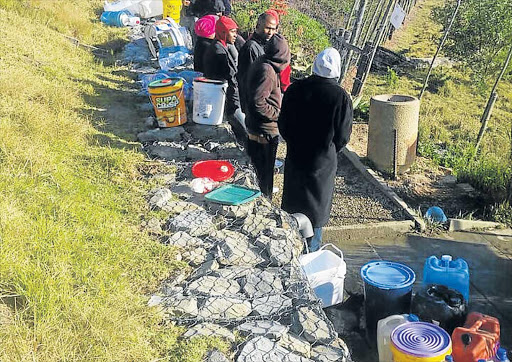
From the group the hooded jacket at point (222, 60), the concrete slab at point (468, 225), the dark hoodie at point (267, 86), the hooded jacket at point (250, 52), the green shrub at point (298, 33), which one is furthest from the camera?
the green shrub at point (298, 33)

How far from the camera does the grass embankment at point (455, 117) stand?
6887 mm

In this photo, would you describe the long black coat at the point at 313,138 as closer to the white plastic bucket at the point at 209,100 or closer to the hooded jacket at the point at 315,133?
the hooded jacket at the point at 315,133

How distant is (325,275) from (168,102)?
3215 mm

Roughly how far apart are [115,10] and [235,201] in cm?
1103

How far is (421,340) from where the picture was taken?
316cm

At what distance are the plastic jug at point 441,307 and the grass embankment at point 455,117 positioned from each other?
3080 mm

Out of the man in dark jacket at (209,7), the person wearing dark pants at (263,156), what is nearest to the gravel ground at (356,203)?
the person wearing dark pants at (263,156)

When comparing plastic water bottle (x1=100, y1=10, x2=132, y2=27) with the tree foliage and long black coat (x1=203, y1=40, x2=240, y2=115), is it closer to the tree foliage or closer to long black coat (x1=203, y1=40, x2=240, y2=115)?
long black coat (x1=203, y1=40, x2=240, y2=115)

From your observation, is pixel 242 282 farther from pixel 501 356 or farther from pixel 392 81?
pixel 392 81

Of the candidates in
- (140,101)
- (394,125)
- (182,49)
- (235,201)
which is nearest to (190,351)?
(235,201)

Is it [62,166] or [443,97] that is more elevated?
[62,166]

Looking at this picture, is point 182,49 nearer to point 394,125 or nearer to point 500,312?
point 394,125

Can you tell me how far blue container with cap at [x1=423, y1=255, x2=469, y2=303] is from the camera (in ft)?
12.7

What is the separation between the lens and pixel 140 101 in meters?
7.89
